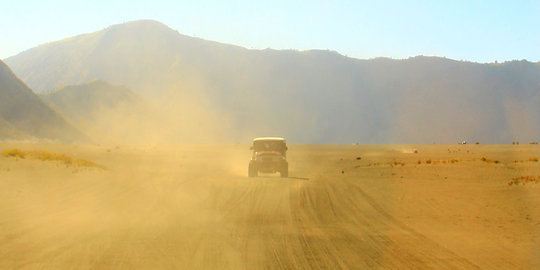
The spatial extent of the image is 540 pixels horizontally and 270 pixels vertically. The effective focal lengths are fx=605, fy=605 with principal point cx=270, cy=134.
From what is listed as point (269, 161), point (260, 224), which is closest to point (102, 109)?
point (269, 161)

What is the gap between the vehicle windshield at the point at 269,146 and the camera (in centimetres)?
3166

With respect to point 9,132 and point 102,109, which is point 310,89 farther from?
point 9,132

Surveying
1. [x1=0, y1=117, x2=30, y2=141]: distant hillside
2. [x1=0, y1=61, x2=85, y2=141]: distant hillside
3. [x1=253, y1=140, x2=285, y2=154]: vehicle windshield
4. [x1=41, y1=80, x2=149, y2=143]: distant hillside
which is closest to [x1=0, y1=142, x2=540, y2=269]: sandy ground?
[x1=253, y1=140, x2=285, y2=154]: vehicle windshield

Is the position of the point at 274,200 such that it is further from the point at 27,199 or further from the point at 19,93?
the point at 19,93

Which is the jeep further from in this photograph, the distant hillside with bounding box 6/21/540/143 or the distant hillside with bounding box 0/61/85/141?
the distant hillside with bounding box 6/21/540/143

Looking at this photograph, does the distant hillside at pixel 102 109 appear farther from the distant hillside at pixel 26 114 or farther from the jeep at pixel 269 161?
the jeep at pixel 269 161

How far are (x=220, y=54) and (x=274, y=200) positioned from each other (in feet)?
473

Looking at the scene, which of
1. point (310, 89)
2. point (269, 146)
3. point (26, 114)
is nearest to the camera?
point (269, 146)

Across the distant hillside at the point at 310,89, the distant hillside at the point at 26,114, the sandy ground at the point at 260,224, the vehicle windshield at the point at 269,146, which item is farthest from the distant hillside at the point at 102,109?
the sandy ground at the point at 260,224

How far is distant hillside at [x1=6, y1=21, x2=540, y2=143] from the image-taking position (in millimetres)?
142500

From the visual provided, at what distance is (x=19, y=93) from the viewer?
311 ft

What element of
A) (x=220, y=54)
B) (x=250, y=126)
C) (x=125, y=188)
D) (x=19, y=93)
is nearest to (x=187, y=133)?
(x=250, y=126)

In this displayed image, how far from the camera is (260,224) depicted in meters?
13.7

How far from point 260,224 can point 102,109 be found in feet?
374
